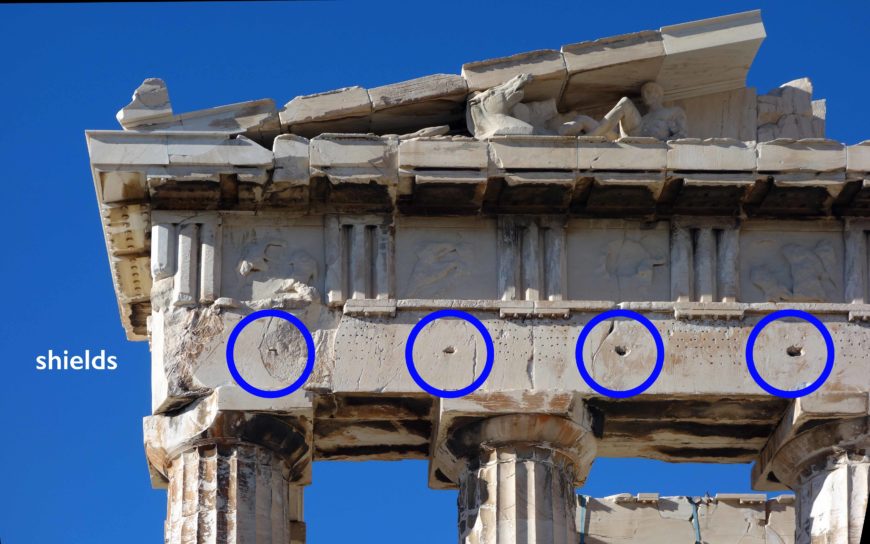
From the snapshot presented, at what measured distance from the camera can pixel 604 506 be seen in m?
27.2

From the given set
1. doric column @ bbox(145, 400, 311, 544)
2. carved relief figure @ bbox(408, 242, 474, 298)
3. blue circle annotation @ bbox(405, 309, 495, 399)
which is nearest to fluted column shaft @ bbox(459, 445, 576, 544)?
blue circle annotation @ bbox(405, 309, 495, 399)

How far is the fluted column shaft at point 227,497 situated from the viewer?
19.3 m

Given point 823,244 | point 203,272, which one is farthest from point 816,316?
point 203,272

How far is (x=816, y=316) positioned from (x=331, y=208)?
5.04 metres

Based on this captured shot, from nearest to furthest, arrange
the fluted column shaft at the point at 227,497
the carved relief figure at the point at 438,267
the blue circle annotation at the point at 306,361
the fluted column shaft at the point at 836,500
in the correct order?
the fluted column shaft at the point at 227,497 → the blue circle annotation at the point at 306,361 → the fluted column shaft at the point at 836,500 → the carved relief figure at the point at 438,267

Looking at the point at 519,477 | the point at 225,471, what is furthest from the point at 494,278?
the point at 225,471

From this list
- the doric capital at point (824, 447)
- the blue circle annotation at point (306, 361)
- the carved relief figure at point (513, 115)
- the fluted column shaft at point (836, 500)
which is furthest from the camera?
the carved relief figure at point (513, 115)

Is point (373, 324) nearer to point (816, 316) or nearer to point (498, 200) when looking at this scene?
point (498, 200)

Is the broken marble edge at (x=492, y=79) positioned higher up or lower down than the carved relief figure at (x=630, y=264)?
higher up

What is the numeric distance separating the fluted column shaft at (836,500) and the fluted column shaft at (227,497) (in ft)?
17.5

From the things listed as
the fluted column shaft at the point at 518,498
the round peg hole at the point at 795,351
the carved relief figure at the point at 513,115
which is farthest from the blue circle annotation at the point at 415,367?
the round peg hole at the point at 795,351

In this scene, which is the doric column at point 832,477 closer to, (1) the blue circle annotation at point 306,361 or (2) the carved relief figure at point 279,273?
(1) the blue circle annotation at point 306,361

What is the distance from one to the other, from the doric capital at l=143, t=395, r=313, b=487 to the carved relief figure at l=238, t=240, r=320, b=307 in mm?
1184

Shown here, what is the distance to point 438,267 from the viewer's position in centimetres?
2044
